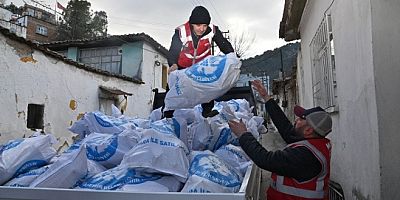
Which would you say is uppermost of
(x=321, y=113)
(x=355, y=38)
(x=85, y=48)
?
(x=85, y=48)

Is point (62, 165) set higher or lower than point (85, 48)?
lower

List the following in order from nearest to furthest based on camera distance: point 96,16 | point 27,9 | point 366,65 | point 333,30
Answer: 1. point 366,65
2. point 333,30
3. point 96,16
4. point 27,9

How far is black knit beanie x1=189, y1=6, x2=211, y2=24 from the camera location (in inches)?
121

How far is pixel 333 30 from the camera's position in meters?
3.96

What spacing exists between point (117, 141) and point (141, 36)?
44.9 feet

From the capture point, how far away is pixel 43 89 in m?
7.99

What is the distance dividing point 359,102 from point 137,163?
2223 millimetres

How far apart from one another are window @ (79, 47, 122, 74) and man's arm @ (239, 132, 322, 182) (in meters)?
14.8

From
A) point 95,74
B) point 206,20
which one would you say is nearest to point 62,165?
point 206,20

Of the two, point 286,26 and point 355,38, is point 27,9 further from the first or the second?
point 355,38

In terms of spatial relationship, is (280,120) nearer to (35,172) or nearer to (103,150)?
(103,150)

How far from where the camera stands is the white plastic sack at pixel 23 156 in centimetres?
159

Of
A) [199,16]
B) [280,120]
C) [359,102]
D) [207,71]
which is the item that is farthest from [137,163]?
[359,102]

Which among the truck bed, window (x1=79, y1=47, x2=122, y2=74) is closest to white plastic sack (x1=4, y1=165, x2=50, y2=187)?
the truck bed
